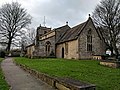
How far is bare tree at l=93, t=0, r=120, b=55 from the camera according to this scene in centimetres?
4028

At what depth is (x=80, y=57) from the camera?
35.8 m

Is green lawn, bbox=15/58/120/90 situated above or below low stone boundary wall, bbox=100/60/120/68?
below

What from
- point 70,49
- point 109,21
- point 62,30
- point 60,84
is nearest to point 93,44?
point 70,49

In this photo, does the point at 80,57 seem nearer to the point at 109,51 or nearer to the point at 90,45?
the point at 90,45

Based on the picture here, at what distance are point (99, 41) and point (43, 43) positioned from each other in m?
13.7

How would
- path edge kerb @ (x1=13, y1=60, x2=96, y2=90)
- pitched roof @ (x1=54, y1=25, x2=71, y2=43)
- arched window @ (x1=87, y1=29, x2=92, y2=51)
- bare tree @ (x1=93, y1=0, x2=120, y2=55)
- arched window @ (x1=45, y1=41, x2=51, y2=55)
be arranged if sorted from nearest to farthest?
path edge kerb @ (x1=13, y1=60, x2=96, y2=90)
arched window @ (x1=87, y1=29, x2=92, y2=51)
bare tree @ (x1=93, y1=0, x2=120, y2=55)
arched window @ (x1=45, y1=41, x2=51, y2=55)
pitched roof @ (x1=54, y1=25, x2=71, y2=43)

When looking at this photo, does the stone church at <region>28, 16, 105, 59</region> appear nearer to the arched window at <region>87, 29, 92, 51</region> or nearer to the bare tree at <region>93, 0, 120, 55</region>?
the arched window at <region>87, 29, 92, 51</region>

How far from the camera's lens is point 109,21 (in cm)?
4138

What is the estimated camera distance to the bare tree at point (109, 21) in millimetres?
40281

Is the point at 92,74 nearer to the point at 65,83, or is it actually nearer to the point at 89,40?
the point at 65,83

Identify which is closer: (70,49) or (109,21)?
(70,49)

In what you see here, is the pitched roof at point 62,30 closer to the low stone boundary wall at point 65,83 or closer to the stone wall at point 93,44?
the stone wall at point 93,44

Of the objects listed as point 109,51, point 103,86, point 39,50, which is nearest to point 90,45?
point 109,51

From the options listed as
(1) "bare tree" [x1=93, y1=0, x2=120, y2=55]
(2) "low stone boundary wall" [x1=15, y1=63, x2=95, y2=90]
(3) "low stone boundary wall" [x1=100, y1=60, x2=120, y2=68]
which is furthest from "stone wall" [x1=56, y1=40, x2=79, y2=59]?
(2) "low stone boundary wall" [x1=15, y1=63, x2=95, y2=90]
